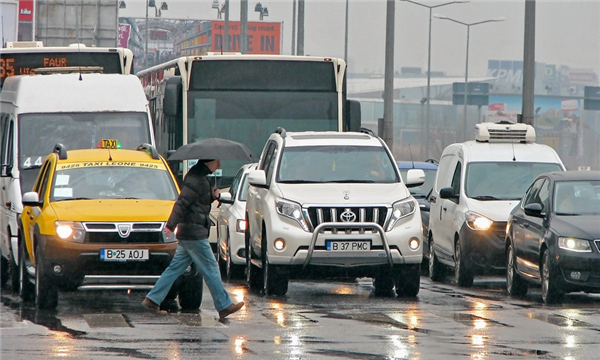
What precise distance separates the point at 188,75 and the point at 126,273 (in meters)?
7.79

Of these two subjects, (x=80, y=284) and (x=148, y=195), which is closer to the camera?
(x=80, y=284)

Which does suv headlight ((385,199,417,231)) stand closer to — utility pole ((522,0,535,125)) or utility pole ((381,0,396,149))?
utility pole ((522,0,535,125))

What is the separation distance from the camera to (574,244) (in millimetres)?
14148

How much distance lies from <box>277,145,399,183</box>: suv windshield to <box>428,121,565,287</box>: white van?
216cm

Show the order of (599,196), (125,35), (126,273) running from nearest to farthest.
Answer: (126,273) < (599,196) < (125,35)

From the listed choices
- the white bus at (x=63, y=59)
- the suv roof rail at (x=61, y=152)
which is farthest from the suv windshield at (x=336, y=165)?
the white bus at (x=63, y=59)

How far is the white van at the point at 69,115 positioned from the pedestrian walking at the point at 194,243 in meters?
4.99

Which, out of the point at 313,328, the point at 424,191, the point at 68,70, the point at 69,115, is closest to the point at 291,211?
the point at 313,328

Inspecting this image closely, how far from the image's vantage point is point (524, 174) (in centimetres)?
1820

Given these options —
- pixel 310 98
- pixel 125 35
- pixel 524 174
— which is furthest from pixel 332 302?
pixel 125 35

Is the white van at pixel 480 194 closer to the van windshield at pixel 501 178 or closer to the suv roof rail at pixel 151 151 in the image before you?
the van windshield at pixel 501 178

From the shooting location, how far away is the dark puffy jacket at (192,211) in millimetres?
12438

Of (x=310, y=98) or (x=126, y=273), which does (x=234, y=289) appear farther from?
(x=310, y=98)

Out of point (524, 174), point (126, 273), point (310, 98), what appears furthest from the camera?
point (310, 98)
